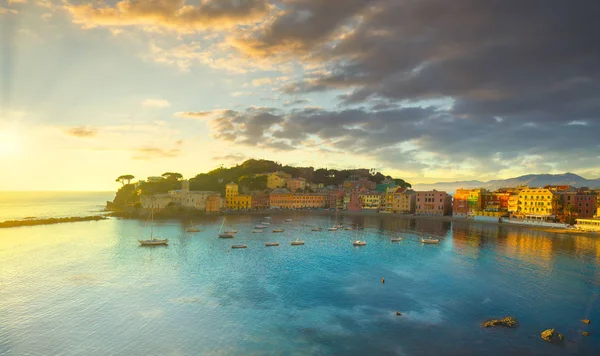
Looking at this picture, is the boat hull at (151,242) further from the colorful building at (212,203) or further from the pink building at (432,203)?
the pink building at (432,203)

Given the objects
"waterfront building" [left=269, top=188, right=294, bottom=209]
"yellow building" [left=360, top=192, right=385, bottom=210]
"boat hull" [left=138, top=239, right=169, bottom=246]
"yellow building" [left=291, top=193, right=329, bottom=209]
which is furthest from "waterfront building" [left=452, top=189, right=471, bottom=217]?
"boat hull" [left=138, top=239, right=169, bottom=246]

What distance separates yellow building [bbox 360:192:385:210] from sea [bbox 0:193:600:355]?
6033 cm

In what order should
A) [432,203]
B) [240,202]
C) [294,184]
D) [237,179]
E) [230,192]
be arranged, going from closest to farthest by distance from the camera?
[432,203], [240,202], [230,192], [237,179], [294,184]

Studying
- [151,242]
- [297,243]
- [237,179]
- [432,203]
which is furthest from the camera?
[237,179]

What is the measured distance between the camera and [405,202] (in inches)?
4149

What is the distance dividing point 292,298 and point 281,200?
89.8 m

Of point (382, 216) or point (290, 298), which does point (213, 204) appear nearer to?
point (382, 216)

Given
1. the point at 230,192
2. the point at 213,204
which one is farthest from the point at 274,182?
the point at 213,204

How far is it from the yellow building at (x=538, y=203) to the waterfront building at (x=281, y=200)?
6446 centimetres

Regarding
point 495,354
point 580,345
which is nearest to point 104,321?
point 495,354

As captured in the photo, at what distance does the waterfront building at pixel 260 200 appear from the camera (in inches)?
4514

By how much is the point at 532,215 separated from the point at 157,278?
271 ft

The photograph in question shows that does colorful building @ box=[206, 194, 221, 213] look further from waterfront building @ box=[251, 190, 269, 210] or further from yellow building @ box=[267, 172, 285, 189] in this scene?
yellow building @ box=[267, 172, 285, 189]

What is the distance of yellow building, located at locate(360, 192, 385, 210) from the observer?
113562 mm
